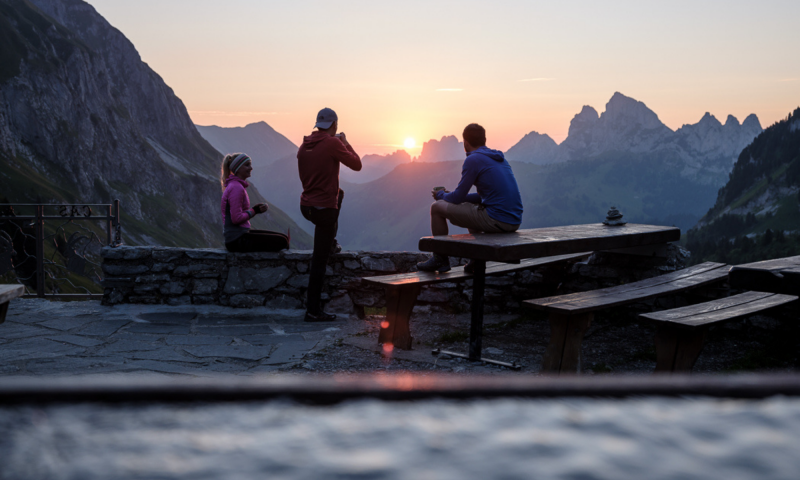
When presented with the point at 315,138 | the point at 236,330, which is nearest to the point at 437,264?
the point at 315,138

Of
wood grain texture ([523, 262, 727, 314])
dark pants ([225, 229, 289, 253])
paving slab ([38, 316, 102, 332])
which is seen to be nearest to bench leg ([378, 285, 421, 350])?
wood grain texture ([523, 262, 727, 314])

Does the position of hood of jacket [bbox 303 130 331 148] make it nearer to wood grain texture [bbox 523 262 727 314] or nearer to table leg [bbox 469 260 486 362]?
table leg [bbox 469 260 486 362]

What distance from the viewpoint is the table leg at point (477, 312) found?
188 inches

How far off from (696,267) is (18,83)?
94913 mm

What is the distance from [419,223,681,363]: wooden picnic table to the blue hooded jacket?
0.72 ft

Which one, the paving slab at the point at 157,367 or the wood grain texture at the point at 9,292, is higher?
the wood grain texture at the point at 9,292

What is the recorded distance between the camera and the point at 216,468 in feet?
1.26

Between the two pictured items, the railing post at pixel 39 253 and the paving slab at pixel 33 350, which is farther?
the railing post at pixel 39 253

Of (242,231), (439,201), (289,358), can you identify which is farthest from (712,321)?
(242,231)

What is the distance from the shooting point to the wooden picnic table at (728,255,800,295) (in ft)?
10.5

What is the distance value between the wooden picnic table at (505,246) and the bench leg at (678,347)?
1121 millimetres

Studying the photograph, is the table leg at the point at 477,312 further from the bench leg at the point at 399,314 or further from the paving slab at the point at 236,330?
the paving slab at the point at 236,330

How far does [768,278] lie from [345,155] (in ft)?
13.5

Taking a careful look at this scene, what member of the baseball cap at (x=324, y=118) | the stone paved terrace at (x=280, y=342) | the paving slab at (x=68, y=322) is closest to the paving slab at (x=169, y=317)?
the stone paved terrace at (x=280, y=342)
